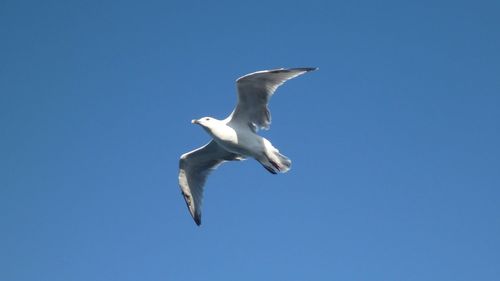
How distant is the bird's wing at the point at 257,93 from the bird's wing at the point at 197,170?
5.17ft

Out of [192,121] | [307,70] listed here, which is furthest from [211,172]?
[307,70]

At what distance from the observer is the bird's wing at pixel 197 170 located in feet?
50.1

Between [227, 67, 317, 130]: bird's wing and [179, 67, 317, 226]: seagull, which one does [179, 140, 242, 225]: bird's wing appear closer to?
[179, 67, 317, 226]: seagull

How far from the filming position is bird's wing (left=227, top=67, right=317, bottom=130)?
12961 millimetres

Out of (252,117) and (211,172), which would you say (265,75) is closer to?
(252,117)

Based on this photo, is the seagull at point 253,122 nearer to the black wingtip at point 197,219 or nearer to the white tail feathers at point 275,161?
the white tail feathers at point 275,161

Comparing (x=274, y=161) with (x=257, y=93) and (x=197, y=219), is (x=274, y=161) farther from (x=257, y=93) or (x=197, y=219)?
(x=197, y=219)

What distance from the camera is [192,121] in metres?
14.2

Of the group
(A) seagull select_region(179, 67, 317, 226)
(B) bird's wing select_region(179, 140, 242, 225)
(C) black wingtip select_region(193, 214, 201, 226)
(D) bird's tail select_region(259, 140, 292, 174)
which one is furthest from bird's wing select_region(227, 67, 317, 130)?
(C) black wingtip select_region(193, 214, 201, 226)

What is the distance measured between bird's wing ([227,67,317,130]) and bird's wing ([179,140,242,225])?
158 centimetres

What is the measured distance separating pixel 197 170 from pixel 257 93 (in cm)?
307

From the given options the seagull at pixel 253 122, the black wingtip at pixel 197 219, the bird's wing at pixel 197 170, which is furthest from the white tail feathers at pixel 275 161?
the black wingtip at pixel 197 219

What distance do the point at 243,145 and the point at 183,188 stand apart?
2.49 metres

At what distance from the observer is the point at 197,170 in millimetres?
15617
